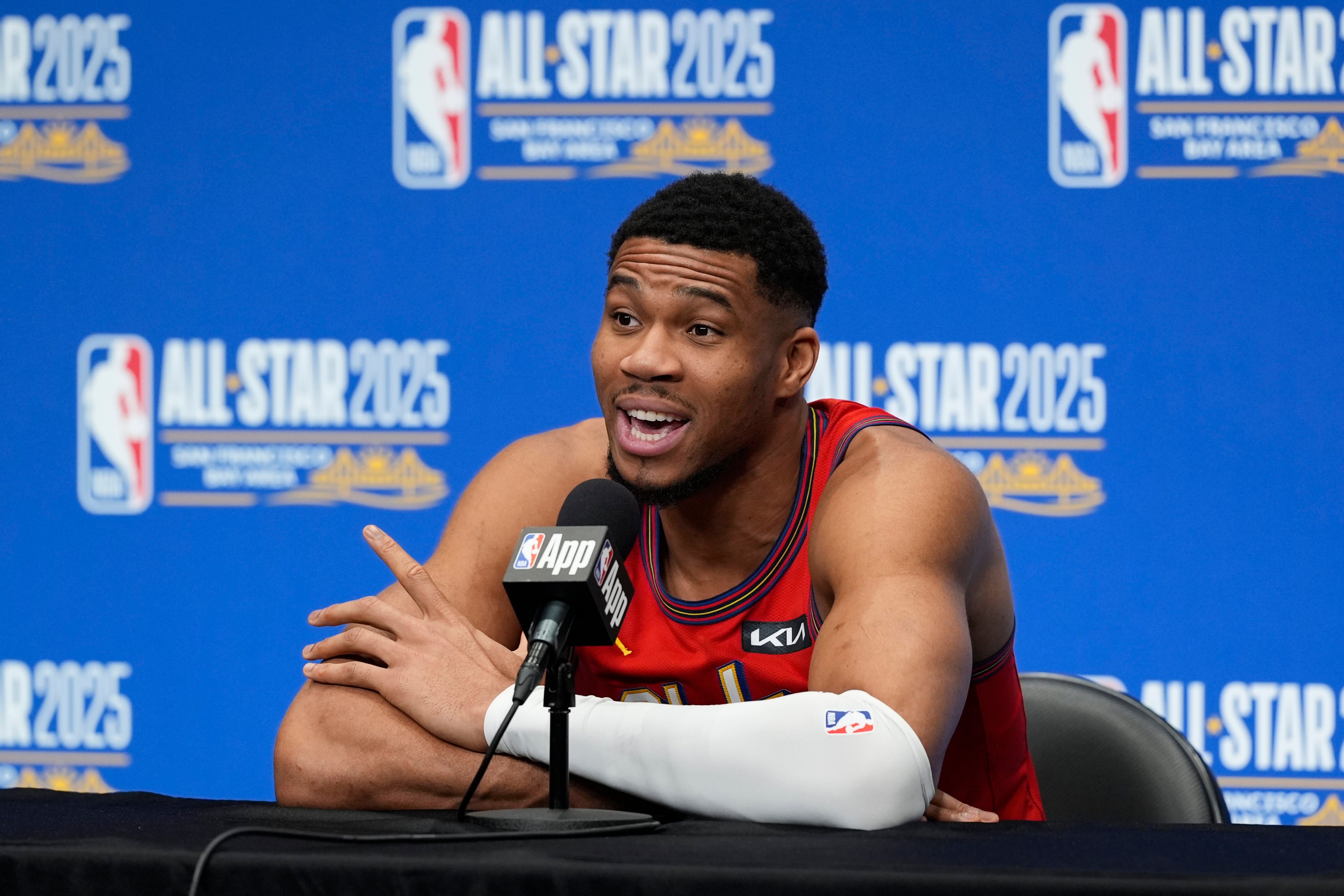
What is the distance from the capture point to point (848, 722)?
1281 millimetres

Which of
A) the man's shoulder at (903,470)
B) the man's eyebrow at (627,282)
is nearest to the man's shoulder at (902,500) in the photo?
the man's shoulder at (903,470)

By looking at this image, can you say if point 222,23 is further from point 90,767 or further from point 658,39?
point 90,767

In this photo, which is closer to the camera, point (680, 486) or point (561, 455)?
point (680, 486)

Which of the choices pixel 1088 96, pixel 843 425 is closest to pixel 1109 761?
pixel 843 425

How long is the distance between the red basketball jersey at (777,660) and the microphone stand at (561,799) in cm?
62

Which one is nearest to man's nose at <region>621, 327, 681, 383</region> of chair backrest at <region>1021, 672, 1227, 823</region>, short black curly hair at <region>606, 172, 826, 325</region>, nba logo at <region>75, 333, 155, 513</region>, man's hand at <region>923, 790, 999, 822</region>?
short black curly hair at <region>606, 172, 826, 325</region>

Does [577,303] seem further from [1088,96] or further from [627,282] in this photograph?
[627,282]

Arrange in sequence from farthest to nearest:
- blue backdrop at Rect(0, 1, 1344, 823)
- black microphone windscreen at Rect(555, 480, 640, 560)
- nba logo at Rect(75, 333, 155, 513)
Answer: nba logo at Rect(75, 333, 155, 513)
blue backdrop at Rect(0, 1, 1344, 823)
black microphone windscreen at Rect(555, 480, 640, 560)

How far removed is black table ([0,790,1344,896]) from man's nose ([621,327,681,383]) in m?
0.76

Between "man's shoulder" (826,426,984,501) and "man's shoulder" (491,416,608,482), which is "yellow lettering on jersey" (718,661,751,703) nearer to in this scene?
"man's shoulder" (826,426,984,501)

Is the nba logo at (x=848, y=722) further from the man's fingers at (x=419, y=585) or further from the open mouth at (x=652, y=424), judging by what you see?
the open mouth at (x=652, y=424)

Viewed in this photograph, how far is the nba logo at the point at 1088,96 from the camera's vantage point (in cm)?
313

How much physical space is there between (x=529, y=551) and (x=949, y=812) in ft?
1.93

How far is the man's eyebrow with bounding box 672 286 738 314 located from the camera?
1.79m
